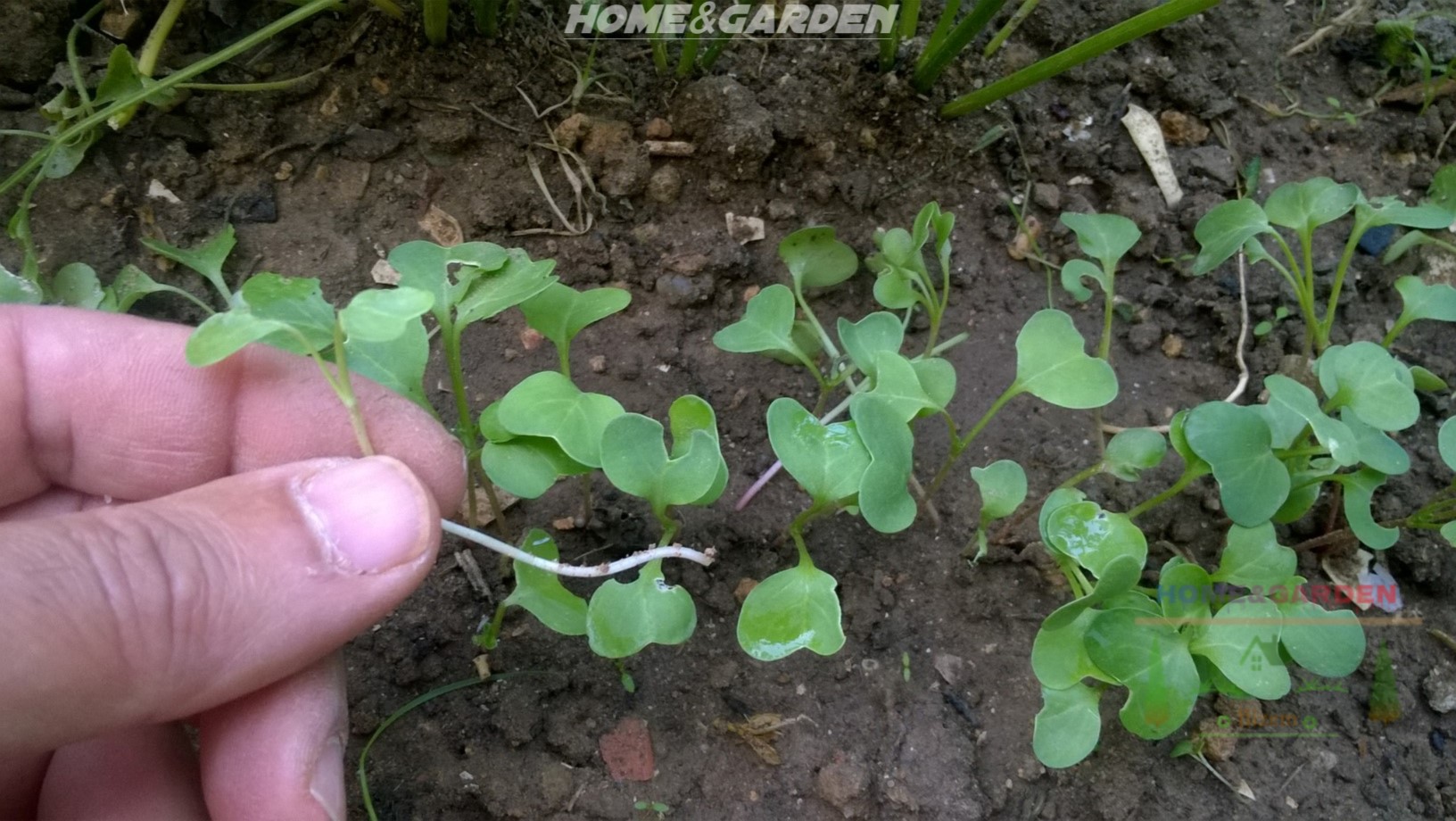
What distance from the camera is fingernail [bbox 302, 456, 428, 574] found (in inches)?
35.3

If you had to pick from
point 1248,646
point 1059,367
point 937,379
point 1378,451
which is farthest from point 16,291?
point 1378,451

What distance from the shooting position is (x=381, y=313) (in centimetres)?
84

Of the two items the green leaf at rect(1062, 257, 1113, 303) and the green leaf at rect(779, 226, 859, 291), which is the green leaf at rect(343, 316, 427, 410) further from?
the green leaf at rect(1062, 257, 1113, 303)

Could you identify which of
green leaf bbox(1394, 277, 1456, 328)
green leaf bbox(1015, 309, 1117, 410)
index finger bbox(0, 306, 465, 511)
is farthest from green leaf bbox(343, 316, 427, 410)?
green leaf bbox(1394, 277, 1456, 328)

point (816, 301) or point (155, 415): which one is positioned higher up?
point (155, 415)

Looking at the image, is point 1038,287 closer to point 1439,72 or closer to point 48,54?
point 1439,72

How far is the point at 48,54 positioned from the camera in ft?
4.85

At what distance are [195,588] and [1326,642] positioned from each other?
1145 millimetres

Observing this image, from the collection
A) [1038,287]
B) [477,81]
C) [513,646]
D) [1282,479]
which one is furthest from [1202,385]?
[477,81]

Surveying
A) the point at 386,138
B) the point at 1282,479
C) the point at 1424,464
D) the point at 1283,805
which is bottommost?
the point at 1283,805

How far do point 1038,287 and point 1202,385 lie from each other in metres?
0.30

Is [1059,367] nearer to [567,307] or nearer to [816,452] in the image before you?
[816,452]

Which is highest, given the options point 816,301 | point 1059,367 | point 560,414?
point 560,414

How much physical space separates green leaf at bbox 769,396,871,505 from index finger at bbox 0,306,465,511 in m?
0.39
